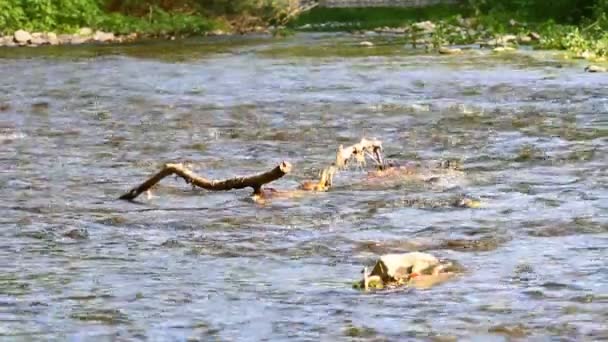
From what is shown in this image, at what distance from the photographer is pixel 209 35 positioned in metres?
34.6

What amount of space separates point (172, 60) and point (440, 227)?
16739 mm

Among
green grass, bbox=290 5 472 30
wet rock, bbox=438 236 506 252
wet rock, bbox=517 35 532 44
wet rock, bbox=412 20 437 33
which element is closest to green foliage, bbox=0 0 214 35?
green grass, bbox=290 5 472 30

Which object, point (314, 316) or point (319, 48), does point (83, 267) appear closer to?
point (314, 316)

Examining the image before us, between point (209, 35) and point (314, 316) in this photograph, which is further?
point (209, 35)

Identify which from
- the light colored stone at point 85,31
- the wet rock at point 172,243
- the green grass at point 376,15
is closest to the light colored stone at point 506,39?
the green grass at point 376,15

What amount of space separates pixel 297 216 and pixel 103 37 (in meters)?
24.1

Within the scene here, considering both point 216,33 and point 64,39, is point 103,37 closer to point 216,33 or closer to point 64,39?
point 64,39

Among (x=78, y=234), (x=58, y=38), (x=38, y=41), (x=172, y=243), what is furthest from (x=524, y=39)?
(x=172, y=243)

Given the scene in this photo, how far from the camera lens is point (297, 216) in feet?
28.3

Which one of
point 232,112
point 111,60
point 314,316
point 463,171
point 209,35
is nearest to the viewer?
point 314,316

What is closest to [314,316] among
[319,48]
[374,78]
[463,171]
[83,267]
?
[83,267]

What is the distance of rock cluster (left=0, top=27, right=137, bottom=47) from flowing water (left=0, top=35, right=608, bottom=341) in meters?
11.2

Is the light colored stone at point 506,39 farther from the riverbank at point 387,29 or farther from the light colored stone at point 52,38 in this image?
the light colored stone at point 52,38

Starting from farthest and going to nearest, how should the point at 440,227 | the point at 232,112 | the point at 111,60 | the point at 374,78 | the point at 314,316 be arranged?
Result: the point at 111,60
the point at 374,78
the point at 232,112
the point at 440,227
the point at 314,316
